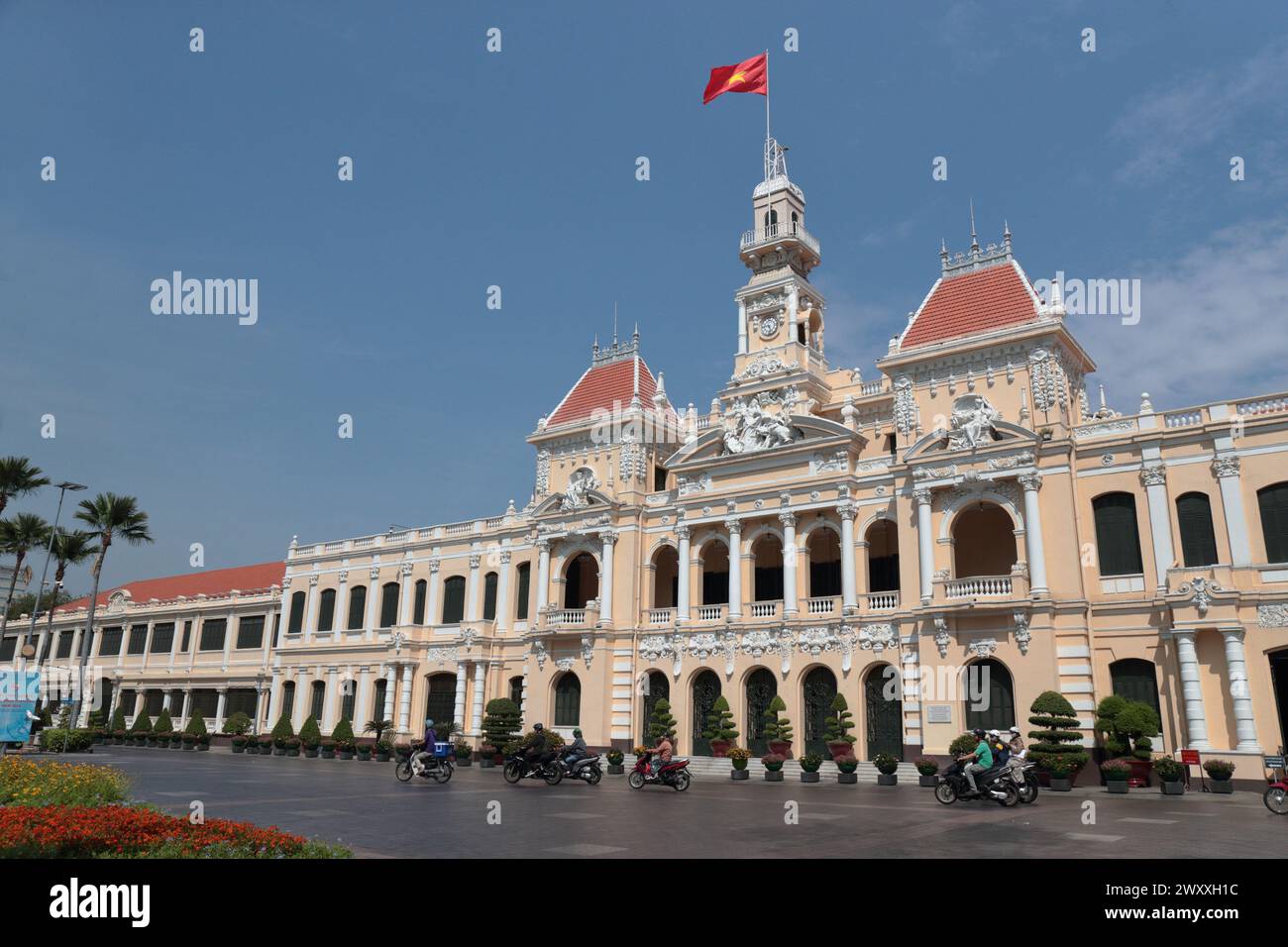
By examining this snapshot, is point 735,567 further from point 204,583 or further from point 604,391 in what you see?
point 204,583

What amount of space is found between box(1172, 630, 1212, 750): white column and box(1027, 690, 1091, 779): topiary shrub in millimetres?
3135

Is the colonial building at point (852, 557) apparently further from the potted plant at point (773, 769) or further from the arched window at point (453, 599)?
the potted plant at point (773, 769)

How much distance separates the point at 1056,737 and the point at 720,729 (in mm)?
11794

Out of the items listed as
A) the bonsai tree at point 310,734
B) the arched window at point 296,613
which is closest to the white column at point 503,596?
the bonsai tree at point 310,734

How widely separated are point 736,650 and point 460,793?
51.0 ft

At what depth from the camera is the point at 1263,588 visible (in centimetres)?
2622

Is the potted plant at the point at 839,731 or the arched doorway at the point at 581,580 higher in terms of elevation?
the arched doorway at the point at 581,580

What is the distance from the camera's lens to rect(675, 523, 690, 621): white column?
37.4m

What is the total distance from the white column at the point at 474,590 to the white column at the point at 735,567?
14.8 meters

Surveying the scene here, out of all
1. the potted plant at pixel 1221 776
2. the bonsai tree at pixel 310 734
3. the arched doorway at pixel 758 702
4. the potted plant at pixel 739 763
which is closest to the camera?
the potted plant at pixel 1221 776

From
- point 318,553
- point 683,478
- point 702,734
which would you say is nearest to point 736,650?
Answer: point 702,734

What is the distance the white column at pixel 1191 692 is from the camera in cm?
2606

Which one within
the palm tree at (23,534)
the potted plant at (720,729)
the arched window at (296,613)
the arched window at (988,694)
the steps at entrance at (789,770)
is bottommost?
the steps at entrance at (789,770)
